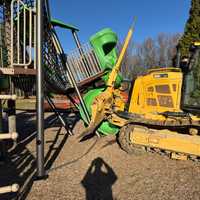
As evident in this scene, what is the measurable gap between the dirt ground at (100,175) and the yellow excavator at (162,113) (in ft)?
1.04

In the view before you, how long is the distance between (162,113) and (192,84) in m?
0.94

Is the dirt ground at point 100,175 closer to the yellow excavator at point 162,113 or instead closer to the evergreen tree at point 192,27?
the yellow excavator at point 162,113

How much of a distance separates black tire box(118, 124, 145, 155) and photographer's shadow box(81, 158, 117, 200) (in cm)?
89

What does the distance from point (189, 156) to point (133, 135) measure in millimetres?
1318

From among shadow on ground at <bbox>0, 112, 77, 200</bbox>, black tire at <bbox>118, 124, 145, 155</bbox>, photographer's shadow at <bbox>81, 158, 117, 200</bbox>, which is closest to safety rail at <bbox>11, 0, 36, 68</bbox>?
shadow on ground at <bbox>0, 112, 77, 200</bbox>

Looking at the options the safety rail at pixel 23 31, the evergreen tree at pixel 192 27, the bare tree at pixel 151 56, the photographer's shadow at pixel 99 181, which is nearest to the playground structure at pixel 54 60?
the safety rail at pixel 23 31

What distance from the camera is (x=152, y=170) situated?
5406mm

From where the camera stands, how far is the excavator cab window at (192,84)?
6.09 metres

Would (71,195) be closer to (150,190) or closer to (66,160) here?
(150,190)

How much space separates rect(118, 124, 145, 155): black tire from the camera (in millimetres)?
6520

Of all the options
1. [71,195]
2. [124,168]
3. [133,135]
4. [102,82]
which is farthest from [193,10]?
[71,195]

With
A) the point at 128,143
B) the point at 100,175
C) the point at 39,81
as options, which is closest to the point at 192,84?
the point at 128,143

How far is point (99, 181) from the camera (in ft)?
15.8

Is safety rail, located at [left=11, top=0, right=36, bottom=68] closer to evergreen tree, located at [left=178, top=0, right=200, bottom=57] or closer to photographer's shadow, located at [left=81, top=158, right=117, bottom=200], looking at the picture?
photographer's shadow, located at [left=81, top=158, right=117, bottom=200]
